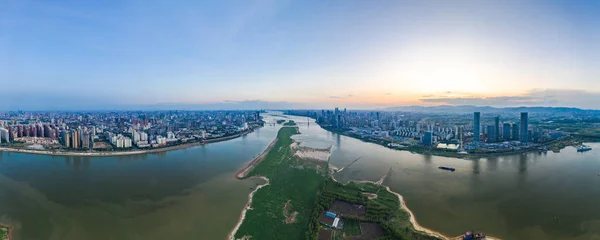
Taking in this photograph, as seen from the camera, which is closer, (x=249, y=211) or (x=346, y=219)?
(x=346, y=219)

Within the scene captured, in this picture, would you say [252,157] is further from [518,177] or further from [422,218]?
[518,177]

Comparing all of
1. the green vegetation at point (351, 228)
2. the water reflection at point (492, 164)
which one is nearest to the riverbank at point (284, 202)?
the green vegetation at point (351, 228)

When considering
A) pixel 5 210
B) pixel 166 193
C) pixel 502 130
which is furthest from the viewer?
pixel 502 130

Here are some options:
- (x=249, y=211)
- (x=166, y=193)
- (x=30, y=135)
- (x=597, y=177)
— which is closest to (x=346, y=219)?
(x=249, y=211)

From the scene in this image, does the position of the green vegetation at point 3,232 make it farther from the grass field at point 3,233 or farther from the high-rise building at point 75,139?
the high-rise building at point 75,139

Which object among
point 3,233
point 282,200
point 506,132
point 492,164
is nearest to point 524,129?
point 506,132

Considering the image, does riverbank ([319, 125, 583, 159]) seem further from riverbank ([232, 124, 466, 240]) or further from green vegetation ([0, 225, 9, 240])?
green vegetation ([0, 225, 9, 240])

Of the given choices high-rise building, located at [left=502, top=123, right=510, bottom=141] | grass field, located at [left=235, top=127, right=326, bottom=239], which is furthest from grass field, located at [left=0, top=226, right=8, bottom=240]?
high-rise building, located at [left=502, top=123, right=510, bottom=141]
